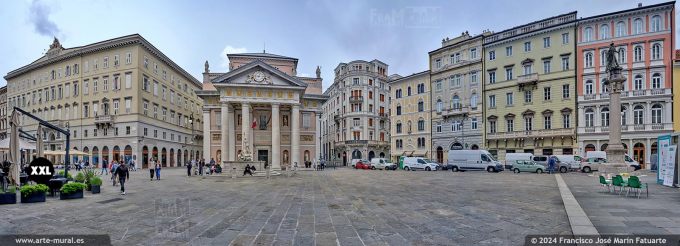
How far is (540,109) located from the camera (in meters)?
42.2

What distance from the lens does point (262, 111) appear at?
46844 millimetres

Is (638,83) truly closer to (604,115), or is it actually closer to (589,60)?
(604,115)

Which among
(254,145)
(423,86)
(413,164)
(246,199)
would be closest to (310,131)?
(254,145)

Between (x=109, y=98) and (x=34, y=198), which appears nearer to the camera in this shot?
(x=34, y=198)

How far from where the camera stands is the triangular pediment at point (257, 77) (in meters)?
41.3

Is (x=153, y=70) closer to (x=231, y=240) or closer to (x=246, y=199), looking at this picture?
(x=246, y=199)

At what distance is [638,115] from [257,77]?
40221 millimetres

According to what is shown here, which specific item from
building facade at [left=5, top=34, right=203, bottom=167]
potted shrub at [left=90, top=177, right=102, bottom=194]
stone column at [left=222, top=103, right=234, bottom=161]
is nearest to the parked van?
stone column at [left=222, top=103, right=234, bottom=161]

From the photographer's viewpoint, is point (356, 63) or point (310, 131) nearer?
point (310, 131)

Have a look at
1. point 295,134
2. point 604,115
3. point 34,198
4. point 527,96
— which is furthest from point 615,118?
point 295,134

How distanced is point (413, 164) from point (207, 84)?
28211mm

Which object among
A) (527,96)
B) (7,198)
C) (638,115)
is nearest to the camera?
(7,198)

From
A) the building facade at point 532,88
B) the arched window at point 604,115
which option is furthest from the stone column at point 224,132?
the arched window at point 604,115

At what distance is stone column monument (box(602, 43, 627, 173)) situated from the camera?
21906 millimetres
